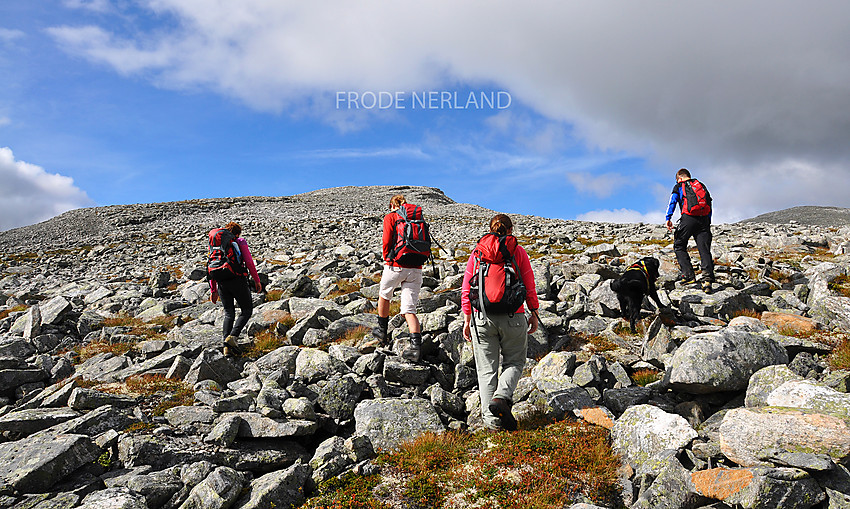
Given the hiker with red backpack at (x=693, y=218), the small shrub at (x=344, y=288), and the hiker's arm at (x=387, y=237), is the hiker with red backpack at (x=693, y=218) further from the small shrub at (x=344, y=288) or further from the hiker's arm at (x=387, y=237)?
the small shrub at (x=344, y=288)

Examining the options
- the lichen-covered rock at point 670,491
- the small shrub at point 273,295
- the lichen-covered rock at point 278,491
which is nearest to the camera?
the lichen-covered rock at point 670,491

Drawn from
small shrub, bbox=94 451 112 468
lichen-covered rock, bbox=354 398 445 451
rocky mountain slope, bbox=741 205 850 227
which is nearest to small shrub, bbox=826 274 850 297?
lichen-covered rock, bbox=354 398 445 451

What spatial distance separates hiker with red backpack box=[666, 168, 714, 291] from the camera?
1256 centimetres

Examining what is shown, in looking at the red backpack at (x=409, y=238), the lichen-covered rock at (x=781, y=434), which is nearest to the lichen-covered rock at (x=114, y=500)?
the red backpack at (x=409, y=238)

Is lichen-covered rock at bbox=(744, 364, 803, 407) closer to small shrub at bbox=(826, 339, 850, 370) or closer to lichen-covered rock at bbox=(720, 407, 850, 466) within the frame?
lichen-covered rock at bbox=(720, 407, 850, 466)

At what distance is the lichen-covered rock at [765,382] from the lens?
596 cm

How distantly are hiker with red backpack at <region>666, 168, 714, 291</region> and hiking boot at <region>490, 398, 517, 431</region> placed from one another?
29.7 feet

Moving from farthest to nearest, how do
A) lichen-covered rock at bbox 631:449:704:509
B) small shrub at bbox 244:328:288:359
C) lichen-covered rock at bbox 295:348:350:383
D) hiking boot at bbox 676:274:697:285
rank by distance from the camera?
hiking boot at bbox 676:274:697:285 < small shrub at bbox 244:328:288:359 < lichen-covered rock at bbox 295:348:350:383 < lichen-covered rock at bbox 631:449:704:509

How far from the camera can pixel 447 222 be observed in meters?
54.0

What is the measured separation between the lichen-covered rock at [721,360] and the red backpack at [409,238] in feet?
16.8

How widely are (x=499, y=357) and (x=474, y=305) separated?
3.25ft

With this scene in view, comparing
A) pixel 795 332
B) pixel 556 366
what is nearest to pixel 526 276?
pixel 556 366

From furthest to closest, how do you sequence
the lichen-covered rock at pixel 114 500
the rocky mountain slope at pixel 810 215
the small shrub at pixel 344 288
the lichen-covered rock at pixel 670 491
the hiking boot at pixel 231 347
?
the rocky mountain slope at pixel 810 215, the small shrub at pixel 344 288, the hiking boot at pixel 231 347, the lichen-covered rock at pixel 114 500, the lichen-covered rock at pixel 670 491

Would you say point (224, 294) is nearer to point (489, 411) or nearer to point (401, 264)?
point (401, 264)
